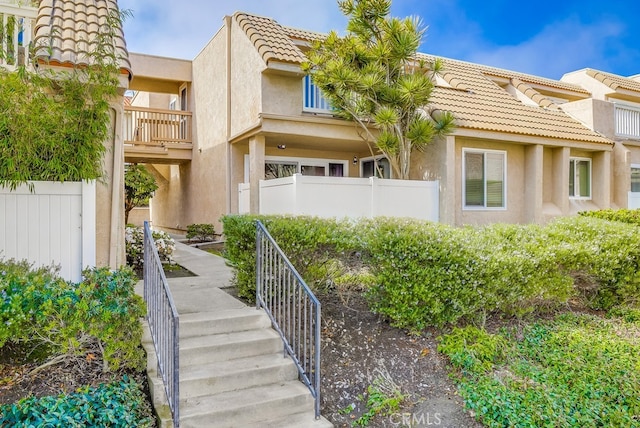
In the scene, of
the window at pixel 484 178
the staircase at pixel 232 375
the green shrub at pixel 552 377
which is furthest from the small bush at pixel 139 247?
the window at pixel 484 178

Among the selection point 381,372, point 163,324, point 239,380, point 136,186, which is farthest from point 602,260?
point 136,186

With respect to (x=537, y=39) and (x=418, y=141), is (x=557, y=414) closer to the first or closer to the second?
(x=418, y=141)

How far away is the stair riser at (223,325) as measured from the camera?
5113mm

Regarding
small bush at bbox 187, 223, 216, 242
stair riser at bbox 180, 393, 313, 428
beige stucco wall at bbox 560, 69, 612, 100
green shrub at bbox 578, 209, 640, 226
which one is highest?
beige stucco wall at bbox 560, 69, 612, 100

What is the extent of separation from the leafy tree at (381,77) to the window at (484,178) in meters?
1.81

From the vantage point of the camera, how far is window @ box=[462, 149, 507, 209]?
1275 centimetres

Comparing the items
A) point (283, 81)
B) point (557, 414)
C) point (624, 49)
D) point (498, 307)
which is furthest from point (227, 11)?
point (624, 49)

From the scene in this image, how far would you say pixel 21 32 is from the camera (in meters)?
6.98

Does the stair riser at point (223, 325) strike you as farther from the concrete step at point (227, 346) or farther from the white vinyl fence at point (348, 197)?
the white vinyl fence at point (348, 197)

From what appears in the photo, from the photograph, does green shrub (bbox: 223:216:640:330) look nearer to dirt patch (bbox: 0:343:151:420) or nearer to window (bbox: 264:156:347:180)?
dirt patch (bbox: 0:343:151:420)

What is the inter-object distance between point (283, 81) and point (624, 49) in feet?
85.5

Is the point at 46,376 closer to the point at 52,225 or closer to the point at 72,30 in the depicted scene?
the point at 52,225

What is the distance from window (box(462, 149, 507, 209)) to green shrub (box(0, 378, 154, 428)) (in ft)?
34.8

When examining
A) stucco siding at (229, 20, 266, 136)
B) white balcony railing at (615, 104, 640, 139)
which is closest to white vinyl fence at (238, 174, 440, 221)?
stucco siding at (229, 20, 266, 136)
